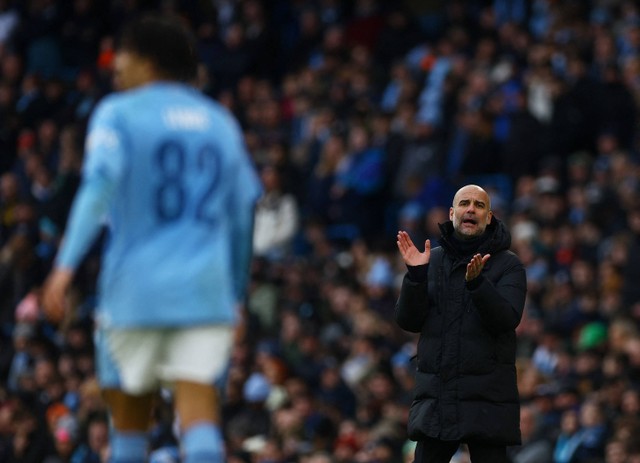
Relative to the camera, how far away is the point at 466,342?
8.05 m

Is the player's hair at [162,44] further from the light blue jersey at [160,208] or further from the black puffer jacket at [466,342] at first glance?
the black puffer jacket at [466,342]

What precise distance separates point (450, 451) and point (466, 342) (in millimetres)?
557

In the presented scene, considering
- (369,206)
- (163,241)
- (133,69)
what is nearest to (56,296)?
(163,241)

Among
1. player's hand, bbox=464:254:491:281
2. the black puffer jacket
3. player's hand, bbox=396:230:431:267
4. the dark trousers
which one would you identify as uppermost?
player's hand, bbox=396:230:431:267

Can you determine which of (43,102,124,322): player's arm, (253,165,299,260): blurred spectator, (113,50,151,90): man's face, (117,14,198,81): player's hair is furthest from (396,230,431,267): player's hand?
(253,165,299,260): blurred spectator

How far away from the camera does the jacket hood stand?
8.18 meters

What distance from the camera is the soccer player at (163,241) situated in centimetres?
660

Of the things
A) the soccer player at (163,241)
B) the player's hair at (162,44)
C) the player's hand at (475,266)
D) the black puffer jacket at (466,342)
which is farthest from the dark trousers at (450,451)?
the player's hair at (162,44)

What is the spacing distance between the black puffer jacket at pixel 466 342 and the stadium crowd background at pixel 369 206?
12.8ft

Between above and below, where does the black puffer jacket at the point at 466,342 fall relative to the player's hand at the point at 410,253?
below

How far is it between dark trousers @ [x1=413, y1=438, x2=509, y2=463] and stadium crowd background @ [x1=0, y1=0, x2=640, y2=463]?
3.82 meters

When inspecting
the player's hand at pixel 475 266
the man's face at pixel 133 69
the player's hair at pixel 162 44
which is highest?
the player's hair at pixel 162 44

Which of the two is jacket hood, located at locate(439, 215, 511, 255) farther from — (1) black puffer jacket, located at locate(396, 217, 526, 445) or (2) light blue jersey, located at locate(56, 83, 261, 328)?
(2) light blue jersey, located at locate(56, 83, 261, 328)

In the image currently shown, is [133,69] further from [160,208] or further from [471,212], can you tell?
Result: [471,212]
